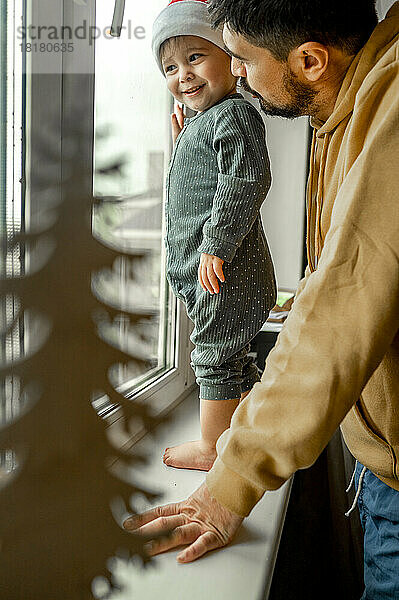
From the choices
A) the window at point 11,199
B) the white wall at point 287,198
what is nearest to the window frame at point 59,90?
the window at point 11,199

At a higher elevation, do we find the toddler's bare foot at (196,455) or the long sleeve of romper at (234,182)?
the long sleeve of romper at (234,182)

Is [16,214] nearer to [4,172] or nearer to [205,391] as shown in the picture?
[4,172]

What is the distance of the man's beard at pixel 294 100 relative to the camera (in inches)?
28.5

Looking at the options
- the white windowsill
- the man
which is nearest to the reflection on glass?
the man

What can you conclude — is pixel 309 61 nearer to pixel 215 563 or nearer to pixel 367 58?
pixel 367 58

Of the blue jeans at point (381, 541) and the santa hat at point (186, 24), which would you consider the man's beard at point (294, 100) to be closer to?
the santa hat at point (186, 24)

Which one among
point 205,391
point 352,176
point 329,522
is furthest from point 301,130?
point 352,176

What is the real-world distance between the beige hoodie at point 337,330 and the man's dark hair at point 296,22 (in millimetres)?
136

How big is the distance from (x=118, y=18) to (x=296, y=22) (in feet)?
1.51

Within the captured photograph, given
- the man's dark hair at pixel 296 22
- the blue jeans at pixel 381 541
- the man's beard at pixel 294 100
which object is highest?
the man's dark hair at pixel 296 22

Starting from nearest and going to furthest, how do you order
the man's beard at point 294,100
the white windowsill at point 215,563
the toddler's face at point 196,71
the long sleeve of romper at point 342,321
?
the long sleeve of romper at point 342,321 < the white windowsill at point 215,563 < the man's beard at point 294,100 < the toddler's face at point 196,71

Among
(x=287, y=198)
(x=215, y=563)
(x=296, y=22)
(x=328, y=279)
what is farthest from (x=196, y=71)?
(x=287, y=198)

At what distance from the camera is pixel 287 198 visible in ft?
8.44

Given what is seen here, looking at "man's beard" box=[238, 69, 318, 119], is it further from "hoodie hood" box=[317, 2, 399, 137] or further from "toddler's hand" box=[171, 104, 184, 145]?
"toddler's hand" box=[171, 104, 184, 145]
